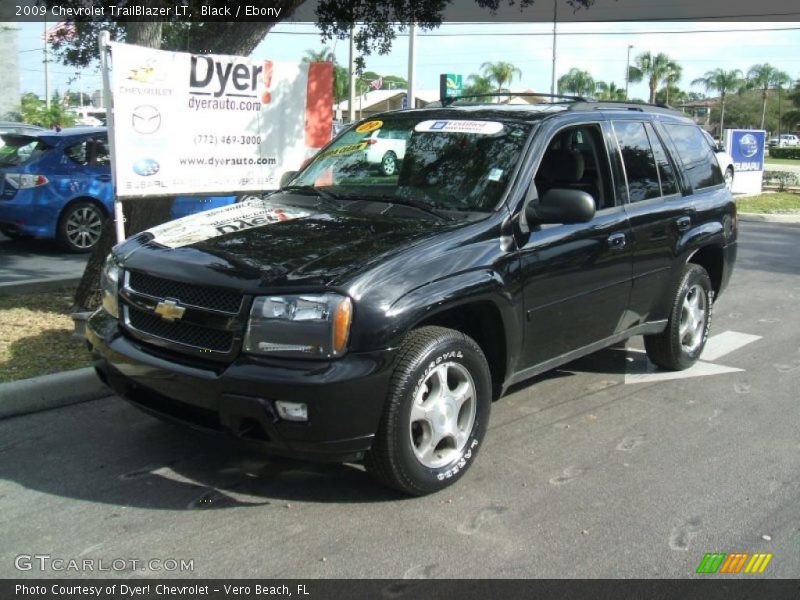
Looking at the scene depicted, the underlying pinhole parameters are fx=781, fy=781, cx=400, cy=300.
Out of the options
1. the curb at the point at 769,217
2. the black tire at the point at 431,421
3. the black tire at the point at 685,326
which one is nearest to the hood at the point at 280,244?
the black tire at the point at 431,421

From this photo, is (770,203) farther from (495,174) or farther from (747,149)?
(495,174)

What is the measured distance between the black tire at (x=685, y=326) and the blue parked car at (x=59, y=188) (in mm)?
6907

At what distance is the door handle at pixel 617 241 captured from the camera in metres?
4.77

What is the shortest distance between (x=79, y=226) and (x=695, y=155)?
850cm

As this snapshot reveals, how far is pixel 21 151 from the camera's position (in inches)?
425

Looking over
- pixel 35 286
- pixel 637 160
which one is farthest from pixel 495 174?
pixel 35 286

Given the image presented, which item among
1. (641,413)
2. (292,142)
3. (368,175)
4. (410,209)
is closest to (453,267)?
(410,209)

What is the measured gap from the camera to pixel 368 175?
15.9 ft

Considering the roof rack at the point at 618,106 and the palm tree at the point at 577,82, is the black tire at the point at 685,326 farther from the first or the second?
the palm tree at the point at 577,82

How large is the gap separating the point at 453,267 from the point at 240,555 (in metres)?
1.61

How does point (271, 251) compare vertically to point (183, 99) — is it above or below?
below

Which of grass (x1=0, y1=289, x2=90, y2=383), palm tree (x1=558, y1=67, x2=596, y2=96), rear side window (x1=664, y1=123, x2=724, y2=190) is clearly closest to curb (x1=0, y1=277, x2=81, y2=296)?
grass (x1=0, y1=289, x2=90, y2=383)
